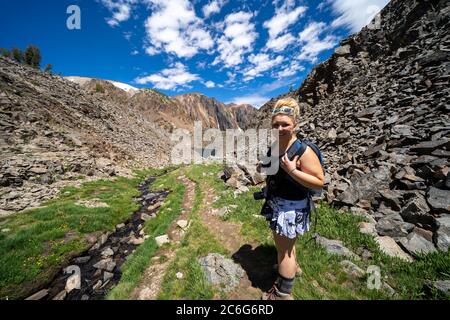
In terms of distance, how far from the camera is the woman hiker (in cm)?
290

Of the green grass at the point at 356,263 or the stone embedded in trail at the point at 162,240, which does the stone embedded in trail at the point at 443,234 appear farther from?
the stone embedded in trail at the point at 162,240

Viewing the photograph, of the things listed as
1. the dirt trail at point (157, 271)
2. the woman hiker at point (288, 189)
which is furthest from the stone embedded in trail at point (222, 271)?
the dirt trail at point (157, 271)

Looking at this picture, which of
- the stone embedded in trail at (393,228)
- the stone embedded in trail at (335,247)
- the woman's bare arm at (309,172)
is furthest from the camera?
the stone embedded in trail at (393,228)

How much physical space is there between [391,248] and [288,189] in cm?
385

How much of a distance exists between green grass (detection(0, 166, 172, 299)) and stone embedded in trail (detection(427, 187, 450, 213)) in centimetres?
1219

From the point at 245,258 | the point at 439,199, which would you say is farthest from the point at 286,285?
the point at 439,199

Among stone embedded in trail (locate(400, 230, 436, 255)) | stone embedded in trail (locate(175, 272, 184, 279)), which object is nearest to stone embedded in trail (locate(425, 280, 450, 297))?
stone embedded in trail (locate(400, 230, 436, 255))

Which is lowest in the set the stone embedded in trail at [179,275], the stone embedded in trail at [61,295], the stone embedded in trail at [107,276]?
the stone embedded in trail at [61,295]

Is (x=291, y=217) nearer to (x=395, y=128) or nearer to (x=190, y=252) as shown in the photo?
(x=190, y=252)

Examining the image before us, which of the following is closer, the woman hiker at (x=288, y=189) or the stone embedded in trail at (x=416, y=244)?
the woman hiker at (x=288, y=189)

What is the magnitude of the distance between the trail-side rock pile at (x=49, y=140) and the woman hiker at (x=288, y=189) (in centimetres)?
1502

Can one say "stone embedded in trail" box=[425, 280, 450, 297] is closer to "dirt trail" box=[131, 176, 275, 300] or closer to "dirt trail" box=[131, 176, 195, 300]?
"dirt trail" box=[131, 176, 275, 300]

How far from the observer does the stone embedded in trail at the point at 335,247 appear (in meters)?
4.77

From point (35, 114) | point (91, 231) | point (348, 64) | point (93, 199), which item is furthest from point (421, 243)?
point (35, 114)
